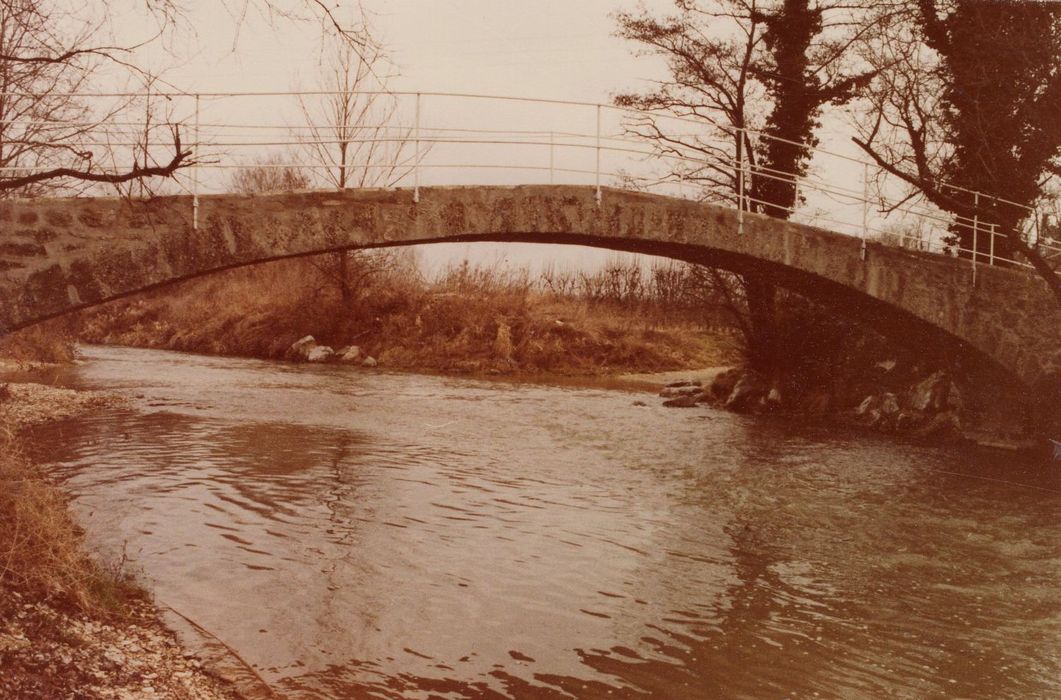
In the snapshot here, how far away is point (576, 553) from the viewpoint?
8938 mm

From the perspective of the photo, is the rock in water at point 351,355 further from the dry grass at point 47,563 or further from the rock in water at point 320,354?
the dry grass at point 47,563

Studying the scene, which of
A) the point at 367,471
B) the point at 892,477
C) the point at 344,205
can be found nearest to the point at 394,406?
the point at 367,471

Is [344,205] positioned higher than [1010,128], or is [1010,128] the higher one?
[1010,128]

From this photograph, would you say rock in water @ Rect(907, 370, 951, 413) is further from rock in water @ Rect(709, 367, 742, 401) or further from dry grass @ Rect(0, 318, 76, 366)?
dry grass @ Rect(0, 318, 76, 366)

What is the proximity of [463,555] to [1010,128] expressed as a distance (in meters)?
14.1

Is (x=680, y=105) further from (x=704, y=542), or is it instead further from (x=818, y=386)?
(x=704, y=542)

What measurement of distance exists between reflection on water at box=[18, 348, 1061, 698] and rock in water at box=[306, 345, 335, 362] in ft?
39.9

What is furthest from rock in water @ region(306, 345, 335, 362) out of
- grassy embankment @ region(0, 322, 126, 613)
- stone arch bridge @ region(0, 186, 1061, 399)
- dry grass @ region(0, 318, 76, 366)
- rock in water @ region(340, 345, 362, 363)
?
grassy embankment @ region(0, 322, 126, 613)

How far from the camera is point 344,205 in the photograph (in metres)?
11.7

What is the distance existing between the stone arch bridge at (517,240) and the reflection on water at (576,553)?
7.25ft

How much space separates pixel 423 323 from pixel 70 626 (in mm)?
24967

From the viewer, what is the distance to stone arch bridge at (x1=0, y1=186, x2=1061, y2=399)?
10.3m

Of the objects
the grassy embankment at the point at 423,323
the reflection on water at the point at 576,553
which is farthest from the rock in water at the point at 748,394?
the grassy embankment at the point at 423,323

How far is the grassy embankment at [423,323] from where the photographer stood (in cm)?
2922
